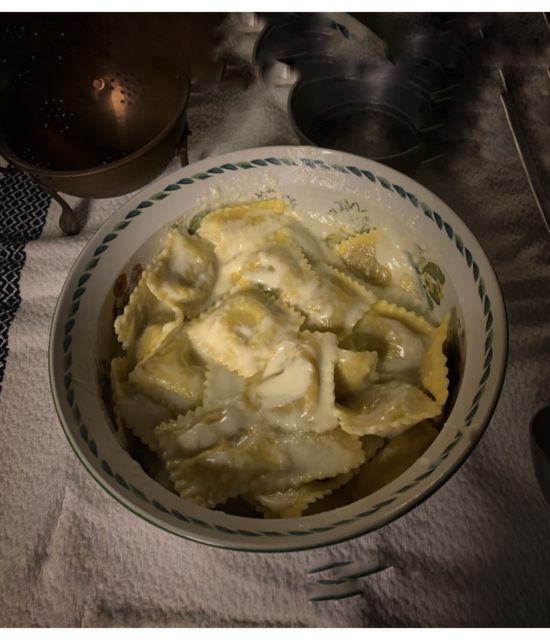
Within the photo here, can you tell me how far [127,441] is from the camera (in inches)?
24.1

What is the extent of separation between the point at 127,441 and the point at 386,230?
42 cm

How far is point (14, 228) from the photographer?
2.99 ft

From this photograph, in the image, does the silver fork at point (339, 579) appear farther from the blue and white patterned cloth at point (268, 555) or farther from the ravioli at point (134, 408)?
the ravioli at point (134, 408)

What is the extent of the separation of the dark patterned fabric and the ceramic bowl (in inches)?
9.3

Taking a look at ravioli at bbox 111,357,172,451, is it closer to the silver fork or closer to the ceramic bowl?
the ceramic bowl

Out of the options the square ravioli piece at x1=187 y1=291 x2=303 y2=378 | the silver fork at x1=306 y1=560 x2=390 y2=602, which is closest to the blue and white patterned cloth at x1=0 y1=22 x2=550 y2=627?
the silver fork at x1=306 y1=560 x2=390 y2=602

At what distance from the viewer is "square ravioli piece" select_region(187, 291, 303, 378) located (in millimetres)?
664

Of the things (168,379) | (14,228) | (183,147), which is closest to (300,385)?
(168,379)

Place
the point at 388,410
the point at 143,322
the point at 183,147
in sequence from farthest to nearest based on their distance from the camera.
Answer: the point at 183,147, the point at 143,322, the point at 388,410

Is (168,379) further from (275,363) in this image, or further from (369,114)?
(369,114)

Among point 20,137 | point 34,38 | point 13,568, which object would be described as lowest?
point 13,568

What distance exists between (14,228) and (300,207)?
494 millimetres

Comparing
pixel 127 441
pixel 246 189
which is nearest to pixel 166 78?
pixel 246 189

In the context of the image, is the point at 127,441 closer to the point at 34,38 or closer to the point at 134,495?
the point at 134,495
